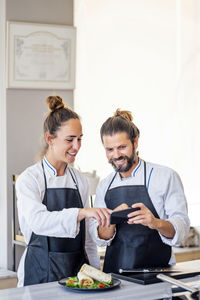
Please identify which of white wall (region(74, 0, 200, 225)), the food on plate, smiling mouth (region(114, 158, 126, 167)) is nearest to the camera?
the food on plate

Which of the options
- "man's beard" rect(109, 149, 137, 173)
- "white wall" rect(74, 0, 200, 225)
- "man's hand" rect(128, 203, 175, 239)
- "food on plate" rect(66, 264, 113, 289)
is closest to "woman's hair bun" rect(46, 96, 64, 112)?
"man's beard" rect(109, 149, 137, 173)

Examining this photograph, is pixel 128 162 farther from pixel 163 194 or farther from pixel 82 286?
pixel 82 286

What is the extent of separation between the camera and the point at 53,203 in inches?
122

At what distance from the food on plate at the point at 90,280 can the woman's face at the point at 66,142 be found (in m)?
0.70

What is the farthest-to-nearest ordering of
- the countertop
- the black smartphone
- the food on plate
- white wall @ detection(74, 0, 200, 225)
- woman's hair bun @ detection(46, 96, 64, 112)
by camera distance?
1. white wall @ detection(74, 0, 200, 225)
2. woman's hair bun @ detection(46, 96, 64, 112)
3. the black smartphone
4. the food on plate
5. the countertop

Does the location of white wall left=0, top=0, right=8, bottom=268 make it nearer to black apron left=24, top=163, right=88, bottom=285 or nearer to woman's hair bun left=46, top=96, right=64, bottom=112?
woman's hair bun left=46, top=96, right=64, bottom=112

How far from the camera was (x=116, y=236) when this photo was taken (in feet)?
10.2

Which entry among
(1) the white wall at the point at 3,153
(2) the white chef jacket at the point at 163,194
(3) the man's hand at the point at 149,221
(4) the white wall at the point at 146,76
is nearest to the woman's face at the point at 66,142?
(2) the white chef jacket at the point at 163,194

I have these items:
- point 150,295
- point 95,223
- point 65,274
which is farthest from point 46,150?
point 150,295

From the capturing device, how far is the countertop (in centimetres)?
241

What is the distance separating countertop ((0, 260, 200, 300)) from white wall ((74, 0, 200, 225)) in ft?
11.8

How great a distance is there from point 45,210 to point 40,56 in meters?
3.24

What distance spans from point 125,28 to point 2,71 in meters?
1.72

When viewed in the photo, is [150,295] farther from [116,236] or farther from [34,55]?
[34,55]
